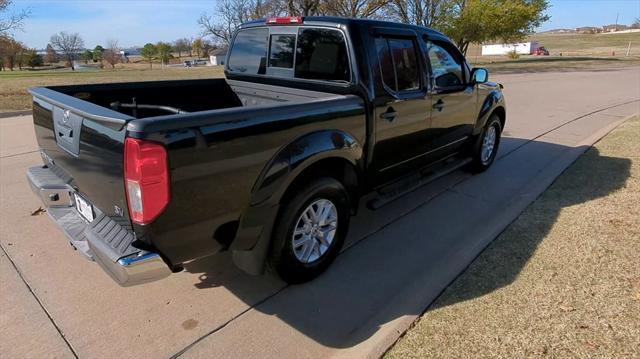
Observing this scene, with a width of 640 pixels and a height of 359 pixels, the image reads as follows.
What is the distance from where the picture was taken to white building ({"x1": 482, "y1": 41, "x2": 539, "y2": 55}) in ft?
229

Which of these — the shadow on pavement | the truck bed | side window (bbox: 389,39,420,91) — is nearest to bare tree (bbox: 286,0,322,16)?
the truck bed

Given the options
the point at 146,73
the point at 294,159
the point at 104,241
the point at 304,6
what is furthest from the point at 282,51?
the point at 146,73

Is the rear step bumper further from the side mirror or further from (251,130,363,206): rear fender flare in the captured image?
the side mirror

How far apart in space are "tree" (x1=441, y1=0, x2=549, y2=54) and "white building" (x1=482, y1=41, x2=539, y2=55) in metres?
32.4

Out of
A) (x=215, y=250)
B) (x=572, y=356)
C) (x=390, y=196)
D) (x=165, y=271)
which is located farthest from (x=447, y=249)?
(x=165, y=271)

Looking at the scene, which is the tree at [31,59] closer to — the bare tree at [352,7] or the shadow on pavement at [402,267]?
the bare tree at [352,7]

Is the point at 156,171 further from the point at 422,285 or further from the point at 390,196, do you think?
the point at 390,196

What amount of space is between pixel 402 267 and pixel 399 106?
4.65ft

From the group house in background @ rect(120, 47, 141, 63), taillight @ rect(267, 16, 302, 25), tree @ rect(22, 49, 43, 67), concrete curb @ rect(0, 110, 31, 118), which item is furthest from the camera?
house in background @ rect(120, 47, 141, 63)

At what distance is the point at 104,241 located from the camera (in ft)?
7.95

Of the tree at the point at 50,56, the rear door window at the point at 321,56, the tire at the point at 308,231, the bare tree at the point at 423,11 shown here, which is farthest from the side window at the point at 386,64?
the tree at the point at 50,56

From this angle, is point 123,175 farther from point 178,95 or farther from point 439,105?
point 439,105

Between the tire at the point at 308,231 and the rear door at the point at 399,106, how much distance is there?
0.65 metres

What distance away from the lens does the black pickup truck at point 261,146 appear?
7.42ft
